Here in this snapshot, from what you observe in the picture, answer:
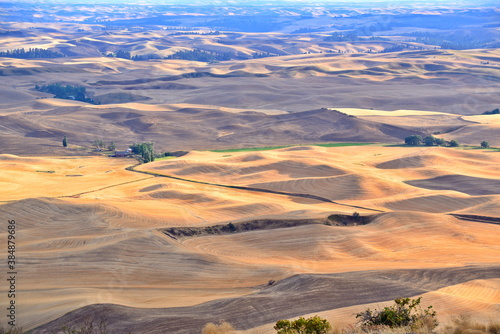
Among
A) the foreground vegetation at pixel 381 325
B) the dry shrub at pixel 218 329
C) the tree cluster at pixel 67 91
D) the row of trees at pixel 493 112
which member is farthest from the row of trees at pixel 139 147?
the row of trees at pixel 493 112

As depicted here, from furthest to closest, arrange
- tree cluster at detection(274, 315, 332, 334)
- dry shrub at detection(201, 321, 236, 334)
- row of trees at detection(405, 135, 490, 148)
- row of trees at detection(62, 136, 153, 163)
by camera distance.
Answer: row of trees at detection(405, 135, 490, 148)
row of trees at detection(62, 136, 153, 163)
dry shrub at detection(201, 321, 236, 334)
tree cluster at detection(274, 315, 332, 334)

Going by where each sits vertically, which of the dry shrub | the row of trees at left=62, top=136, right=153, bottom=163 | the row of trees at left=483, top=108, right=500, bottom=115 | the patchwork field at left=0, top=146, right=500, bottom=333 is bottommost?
the row of trees at left=62, top=136, right=153, bottom=163

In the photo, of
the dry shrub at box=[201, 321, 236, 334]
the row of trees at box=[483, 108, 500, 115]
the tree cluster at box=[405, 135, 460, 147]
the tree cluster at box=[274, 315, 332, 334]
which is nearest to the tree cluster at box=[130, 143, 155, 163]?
the tree cluster at box=[405, 135, 460, 147]

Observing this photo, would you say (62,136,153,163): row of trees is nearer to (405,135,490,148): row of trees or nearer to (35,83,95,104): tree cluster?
(405,135,490,148): row of trees

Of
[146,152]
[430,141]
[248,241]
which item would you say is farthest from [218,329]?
[430,141]

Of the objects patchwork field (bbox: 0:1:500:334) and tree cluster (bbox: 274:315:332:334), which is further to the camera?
patchwork field (bbox: 0:1:500:334)

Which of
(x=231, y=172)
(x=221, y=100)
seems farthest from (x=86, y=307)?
(x=221, y=100)

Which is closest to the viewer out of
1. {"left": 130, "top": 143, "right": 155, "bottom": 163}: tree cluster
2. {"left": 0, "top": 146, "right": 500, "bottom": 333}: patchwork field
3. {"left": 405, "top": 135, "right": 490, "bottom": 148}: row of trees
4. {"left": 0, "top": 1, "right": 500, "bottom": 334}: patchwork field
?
{"left": 0, "top": 146, "right": 500, "bottom": 333}: patchwork field
